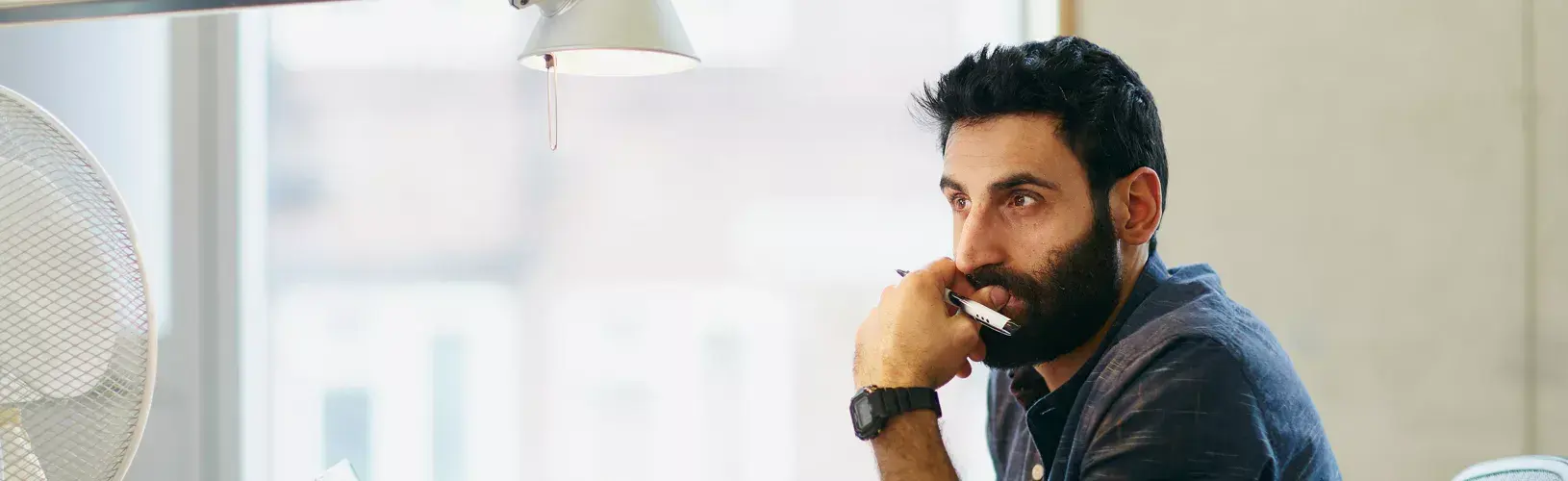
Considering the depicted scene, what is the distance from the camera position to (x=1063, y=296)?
1.09 meters

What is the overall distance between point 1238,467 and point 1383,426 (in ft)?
4.31

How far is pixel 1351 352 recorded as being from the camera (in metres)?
1.95

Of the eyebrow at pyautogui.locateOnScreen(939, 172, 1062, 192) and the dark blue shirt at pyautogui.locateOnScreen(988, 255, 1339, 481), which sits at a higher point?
the eyebrow at pyautogui.locateOnScreen(939, 172, 1062, 192)

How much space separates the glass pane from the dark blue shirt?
1.09 m

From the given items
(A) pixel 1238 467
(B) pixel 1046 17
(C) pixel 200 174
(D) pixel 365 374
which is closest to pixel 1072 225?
(A) pixel 1238 467

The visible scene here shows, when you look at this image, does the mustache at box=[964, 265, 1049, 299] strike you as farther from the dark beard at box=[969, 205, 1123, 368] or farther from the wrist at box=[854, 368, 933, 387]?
the wrist at box=[854, 368, 933, 387]

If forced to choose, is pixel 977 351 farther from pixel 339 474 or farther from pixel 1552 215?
pixel 1552 215

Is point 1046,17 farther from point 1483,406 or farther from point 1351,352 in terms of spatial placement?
point 1483,406

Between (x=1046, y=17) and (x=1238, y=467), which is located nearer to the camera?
(x=1238, y=467)

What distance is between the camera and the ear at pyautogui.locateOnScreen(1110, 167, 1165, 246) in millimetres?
1109

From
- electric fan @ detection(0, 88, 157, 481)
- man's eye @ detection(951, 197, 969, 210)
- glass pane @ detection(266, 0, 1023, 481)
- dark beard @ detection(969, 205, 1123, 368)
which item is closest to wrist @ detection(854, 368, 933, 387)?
dark beard @ detection(969, 205, 1123, 368)

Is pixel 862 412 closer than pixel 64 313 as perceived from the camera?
No

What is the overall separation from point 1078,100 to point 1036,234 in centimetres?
15

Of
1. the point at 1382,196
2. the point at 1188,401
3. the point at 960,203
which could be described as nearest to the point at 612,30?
the point at 960,203
